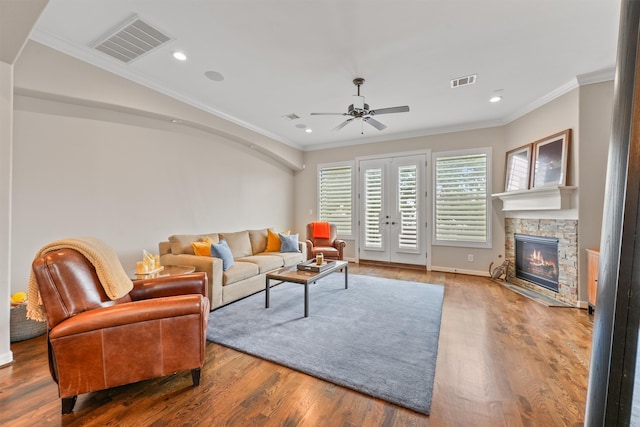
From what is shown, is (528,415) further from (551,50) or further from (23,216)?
(23,216)

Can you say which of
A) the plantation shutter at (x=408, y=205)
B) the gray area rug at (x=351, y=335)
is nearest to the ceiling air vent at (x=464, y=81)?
the plantation shutter at (x=408, y=205)

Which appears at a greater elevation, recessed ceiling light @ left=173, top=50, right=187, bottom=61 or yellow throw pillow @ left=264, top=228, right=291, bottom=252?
recessed ceiling light @ left=173, top=50, right=187, bottom=61

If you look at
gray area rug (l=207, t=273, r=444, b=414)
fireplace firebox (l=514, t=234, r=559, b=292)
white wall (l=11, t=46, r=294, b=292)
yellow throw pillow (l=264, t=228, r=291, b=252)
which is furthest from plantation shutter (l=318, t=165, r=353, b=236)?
Answer: fireplace firebox (l=514, t=234, r=559, b=292)

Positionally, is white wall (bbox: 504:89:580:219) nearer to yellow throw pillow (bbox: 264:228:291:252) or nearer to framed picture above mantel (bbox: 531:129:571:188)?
framed picture above mantel (bbox: 531:129:571:188)

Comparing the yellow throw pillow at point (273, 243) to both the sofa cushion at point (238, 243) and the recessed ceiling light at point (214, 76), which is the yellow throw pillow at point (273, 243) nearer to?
the sofa cushion at point (238, 243)

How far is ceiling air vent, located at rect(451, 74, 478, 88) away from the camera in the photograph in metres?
3.31

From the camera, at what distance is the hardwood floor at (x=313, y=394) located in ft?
5.16

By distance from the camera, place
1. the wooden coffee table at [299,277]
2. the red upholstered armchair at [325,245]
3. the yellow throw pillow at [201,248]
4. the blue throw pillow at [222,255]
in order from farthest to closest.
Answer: the red upholstered armchair at [325,245] < the yellow throw pillow at [201,248] < the blue throw pillow at [222,255] < the wooden coffee table at [299,277]

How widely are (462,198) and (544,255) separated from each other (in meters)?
1.59

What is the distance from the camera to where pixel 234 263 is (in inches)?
149

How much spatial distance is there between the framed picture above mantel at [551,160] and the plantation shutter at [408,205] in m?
1.97

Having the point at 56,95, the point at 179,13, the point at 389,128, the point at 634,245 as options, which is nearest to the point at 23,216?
the point at 56,95

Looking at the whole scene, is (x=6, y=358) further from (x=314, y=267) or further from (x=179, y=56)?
(x=179, y=56)

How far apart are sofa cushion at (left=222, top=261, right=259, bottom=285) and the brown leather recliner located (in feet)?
4.97
